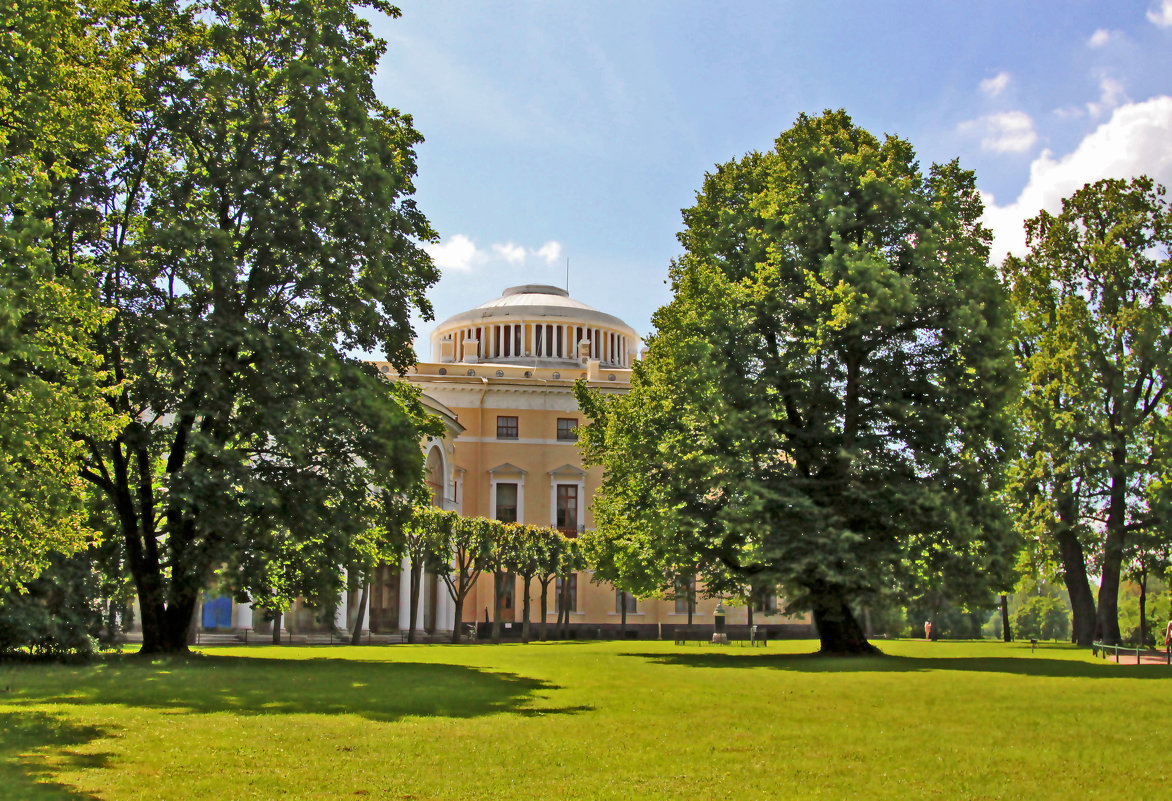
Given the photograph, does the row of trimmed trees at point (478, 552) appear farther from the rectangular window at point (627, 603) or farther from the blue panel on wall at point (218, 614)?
the rectangular window at point (627, 603)

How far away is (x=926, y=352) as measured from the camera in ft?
96.7

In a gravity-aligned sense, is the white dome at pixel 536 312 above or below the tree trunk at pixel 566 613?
above

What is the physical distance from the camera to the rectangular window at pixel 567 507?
79.1 m

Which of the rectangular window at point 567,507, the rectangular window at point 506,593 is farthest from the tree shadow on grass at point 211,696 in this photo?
the rectangular window at point 567,507

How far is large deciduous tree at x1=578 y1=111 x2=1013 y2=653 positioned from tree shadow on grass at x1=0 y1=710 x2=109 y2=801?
678 inches

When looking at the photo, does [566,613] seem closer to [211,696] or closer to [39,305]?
[211,696]

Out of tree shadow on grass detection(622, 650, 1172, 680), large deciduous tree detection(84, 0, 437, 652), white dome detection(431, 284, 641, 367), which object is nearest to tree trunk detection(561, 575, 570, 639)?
white dome detection(431, 284, 641, 367)

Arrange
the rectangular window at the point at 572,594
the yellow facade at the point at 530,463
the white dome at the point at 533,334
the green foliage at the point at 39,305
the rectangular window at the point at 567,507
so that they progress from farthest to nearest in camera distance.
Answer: the white dome at the point at 533,334 → the rectangular window at the point at 567,507 → the yellow facade at the point at 530,463 → the rectangular window at the point at 572,594 → the green foliage at the point at 39,305

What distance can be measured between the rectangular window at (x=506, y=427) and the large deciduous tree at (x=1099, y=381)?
42.6 metres

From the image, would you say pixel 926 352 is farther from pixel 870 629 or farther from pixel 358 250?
pixel 870 629

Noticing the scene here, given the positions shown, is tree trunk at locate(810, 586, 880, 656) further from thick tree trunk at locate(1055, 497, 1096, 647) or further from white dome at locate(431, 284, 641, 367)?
white dome at locate(431, 284, 641, 367)

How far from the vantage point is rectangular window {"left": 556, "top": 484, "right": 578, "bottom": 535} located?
7906cm

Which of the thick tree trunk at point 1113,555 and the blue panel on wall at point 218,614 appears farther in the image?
the blue panel on wall at point 218,614

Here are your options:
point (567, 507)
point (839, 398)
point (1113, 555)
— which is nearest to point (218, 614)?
point (567, 507)
